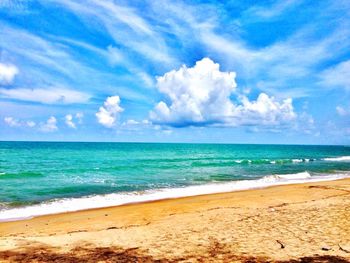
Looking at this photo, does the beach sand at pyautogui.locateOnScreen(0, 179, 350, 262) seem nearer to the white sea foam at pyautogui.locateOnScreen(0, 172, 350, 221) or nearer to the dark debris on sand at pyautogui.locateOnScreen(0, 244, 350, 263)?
the dark debris on sand at pyautogui.locateOnScreen(0, 244, 350, 263)

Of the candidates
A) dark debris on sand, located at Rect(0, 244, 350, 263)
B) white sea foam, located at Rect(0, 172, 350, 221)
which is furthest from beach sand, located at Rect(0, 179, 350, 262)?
white sea foam, located at Rect(0, 172, 350, 221)

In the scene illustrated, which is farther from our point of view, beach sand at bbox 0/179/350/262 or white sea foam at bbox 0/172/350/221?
white sea foam at bbox 0/172/350/221

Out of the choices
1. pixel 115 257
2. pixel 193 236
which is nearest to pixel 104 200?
pixel 193 236

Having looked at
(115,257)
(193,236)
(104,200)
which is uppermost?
(193,236)

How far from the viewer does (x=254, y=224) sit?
10961 mm

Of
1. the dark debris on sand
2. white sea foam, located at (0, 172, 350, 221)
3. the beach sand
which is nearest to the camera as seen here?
the dark debris on sand

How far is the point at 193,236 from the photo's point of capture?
9.87 metres

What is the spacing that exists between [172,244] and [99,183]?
59.8 feet

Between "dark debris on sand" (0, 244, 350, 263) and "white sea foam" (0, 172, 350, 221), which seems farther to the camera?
"white sea foam" (0, 172, 350, 221)

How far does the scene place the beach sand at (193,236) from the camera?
827 cm

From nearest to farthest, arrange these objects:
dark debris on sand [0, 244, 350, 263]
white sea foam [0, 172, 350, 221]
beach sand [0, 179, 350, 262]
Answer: dark debris on sand [0, 244, 350, 263] → beach sand [0, 179, 350, 262] → white sea foam [0, 172, 350, 221]

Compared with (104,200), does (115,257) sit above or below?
above

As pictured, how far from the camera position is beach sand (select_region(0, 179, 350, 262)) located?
8.27 m

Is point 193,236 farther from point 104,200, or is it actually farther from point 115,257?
point 104,200
